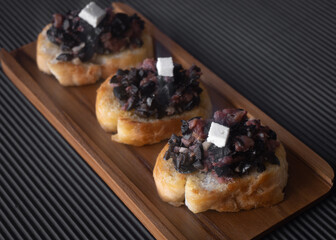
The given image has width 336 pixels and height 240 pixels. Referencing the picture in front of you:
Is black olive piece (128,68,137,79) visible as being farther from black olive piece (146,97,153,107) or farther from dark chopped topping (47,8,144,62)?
dark chopped topping (47,8,144,62)

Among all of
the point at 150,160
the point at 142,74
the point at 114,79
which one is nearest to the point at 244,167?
the point at 150,160

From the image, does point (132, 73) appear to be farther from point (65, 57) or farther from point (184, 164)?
point (184, 164)

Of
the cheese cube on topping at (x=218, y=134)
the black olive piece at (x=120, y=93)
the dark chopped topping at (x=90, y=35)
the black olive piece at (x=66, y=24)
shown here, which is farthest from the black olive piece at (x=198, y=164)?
the black olive piece at (x=66, y=24)

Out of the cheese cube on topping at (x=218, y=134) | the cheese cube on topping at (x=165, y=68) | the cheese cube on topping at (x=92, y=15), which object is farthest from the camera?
the cheese cube on topping at (x=92, y=15)

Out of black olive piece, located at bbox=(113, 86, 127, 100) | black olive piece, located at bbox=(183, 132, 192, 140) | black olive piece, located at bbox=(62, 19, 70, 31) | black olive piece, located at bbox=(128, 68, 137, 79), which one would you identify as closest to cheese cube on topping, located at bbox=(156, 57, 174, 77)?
Result: black olive piece, located at bbox=(128, 68, 137, 79)

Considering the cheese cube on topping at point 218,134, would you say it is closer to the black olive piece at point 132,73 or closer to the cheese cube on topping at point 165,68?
the cheese cube on topping at point 165,68

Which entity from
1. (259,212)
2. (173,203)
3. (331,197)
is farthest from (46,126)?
(331,197)

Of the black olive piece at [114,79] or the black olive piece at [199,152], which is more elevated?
the black olive piece at [114,79]
